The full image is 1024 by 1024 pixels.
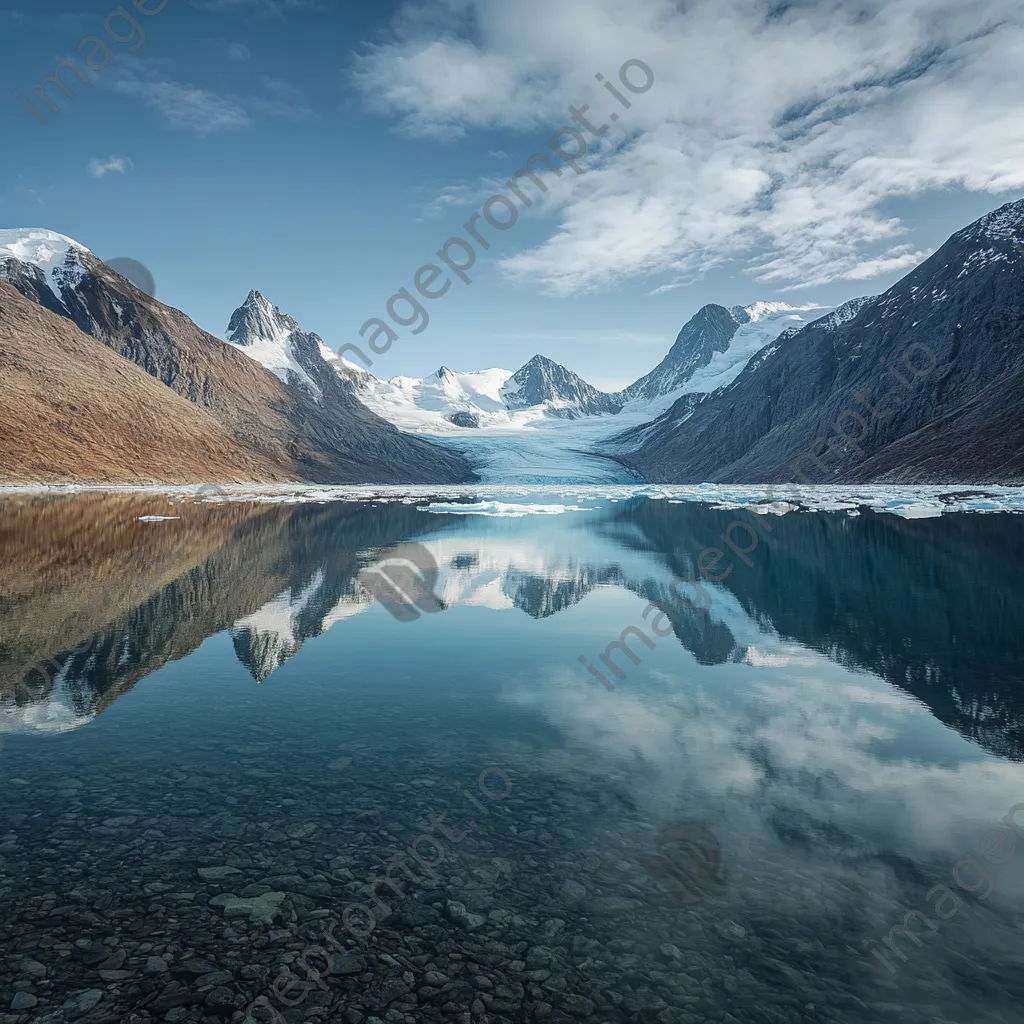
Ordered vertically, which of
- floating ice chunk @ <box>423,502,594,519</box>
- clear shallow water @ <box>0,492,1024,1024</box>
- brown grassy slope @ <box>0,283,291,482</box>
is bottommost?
clear shallow water @ <box>0,492,1024,1024</box>

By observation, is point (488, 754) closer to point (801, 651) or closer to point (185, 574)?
point (801, 651)

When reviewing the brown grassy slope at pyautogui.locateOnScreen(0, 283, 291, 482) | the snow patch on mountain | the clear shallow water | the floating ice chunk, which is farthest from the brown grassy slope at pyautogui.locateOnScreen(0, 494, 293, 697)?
the snow patch on mountain

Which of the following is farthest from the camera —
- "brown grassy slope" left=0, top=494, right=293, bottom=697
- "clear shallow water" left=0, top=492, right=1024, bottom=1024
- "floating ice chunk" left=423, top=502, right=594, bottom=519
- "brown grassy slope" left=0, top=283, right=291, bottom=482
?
"brown grassy slope" left=0, top=283, right=291, bottom=482

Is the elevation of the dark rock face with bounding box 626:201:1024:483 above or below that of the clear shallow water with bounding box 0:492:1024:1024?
above

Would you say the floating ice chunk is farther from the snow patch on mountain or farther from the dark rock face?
the snow patch on mountain

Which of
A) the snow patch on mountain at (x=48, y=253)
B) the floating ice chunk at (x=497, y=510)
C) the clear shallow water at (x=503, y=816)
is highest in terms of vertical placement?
the snow patch on mountain at (x=48, y=253)

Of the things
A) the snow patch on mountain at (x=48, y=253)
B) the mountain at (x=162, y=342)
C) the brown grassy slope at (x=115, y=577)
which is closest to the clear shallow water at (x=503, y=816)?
the brown grassy slope at (x=115, y=577)

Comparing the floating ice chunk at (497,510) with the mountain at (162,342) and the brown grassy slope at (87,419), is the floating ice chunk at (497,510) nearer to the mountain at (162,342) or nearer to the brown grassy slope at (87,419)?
the brown grassy slope at (87,419)
